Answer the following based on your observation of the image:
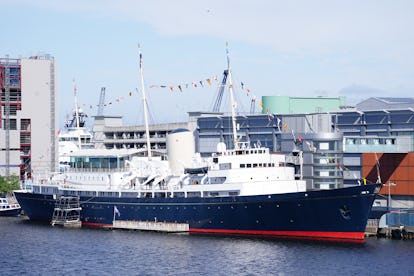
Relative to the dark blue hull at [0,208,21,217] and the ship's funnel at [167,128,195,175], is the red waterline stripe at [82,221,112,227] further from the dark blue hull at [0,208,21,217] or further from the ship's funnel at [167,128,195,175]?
the dark blue hull at [0,208,21,217]

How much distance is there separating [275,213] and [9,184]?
157 ft

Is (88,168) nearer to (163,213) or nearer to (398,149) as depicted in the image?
(163,213)

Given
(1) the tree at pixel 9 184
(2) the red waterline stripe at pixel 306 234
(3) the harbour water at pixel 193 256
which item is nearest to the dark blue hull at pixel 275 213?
(2) the red waterline stripe at pixel 306 234

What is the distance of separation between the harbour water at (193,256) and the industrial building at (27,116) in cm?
3957

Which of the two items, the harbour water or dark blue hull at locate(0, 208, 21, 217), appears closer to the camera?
the harbour water

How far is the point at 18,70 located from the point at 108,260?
57.5m

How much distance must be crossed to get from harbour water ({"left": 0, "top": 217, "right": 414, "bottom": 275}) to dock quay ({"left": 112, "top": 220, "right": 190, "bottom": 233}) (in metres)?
1.37

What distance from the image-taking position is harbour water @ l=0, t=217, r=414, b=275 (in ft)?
169

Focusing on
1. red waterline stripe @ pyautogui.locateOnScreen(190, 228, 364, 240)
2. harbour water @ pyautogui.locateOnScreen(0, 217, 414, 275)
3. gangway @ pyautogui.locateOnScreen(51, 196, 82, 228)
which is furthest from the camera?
gangway @ pyautogui.locateOnScreen(51, 196, 82, 228)

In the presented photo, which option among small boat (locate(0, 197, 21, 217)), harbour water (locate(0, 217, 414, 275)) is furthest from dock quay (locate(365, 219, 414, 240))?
small boat (locate(0, 197, 21, 217))

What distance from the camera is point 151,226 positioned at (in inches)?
2798

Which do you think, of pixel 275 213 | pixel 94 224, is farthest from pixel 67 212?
pixel 275 213

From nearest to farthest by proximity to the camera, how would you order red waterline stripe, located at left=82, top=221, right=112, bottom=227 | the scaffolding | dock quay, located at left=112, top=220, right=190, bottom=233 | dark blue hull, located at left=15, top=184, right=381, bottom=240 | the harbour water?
the harbour water, dark blue hull, located at left=15, top=184, right=381, bottom=240, dock quay, located at left=112, top=220, right=190, bottom=233, red waterline stripe, located at left=82, top=221, right=112, bottom=227, the scaffolding

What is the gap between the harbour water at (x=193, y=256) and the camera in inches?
2023
